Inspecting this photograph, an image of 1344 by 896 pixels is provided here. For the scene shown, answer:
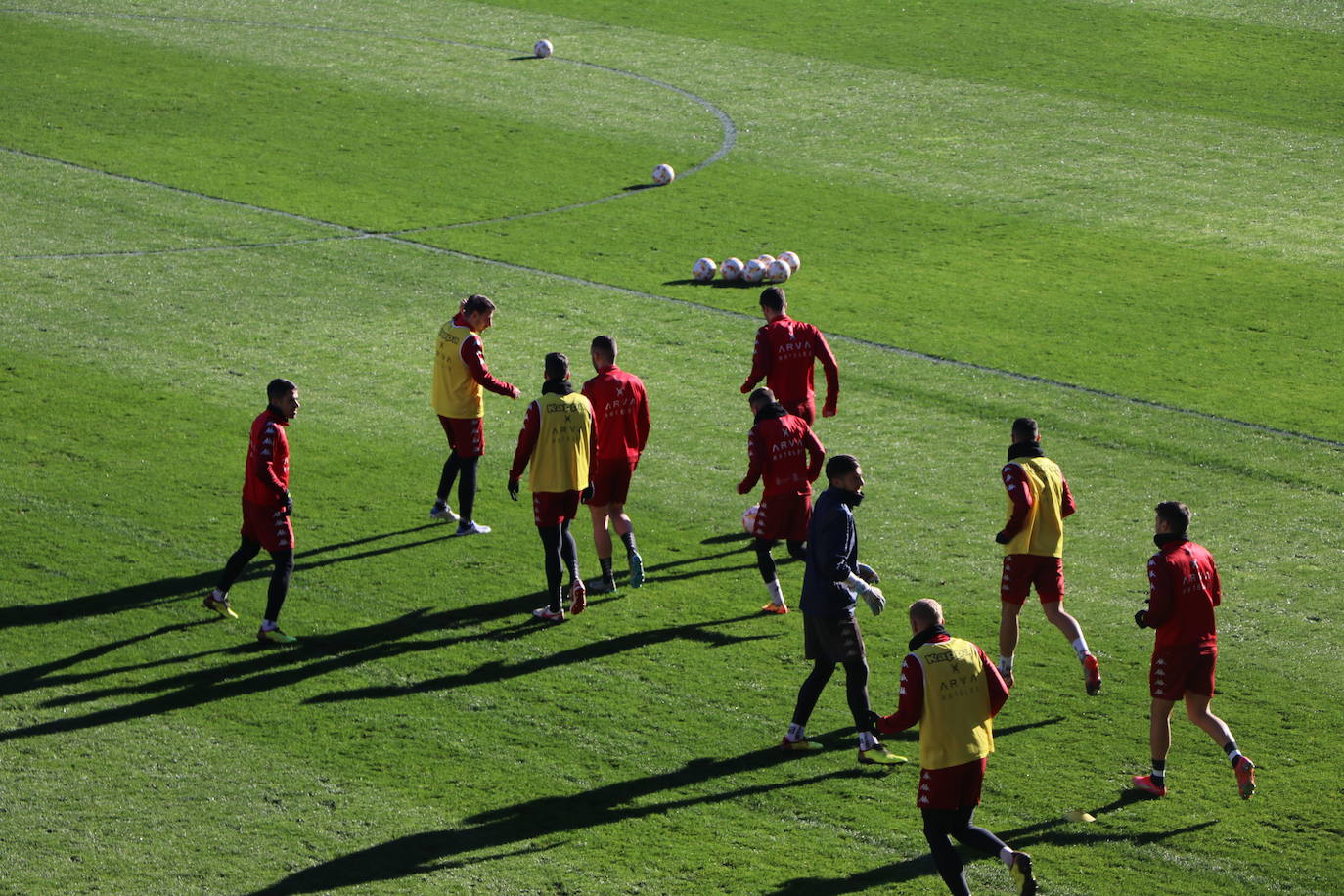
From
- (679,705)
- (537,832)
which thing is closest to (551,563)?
(679,705)

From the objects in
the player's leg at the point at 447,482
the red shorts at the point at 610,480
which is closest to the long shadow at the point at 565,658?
the red shorts at the point at 610,480

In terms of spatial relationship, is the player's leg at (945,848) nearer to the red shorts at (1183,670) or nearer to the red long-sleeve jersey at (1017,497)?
the red shorts at (1183,670)

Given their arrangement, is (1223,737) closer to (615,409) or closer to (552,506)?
(552,506)

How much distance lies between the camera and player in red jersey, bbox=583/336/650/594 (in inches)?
610

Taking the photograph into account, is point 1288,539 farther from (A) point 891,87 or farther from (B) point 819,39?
(B) point 819,39

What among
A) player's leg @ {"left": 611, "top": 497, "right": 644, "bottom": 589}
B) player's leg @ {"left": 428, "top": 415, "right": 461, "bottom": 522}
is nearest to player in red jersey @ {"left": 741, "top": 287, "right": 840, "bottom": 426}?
player's leg @ {"left": 611, "top": 497, "right": 644, "bottom": 589}

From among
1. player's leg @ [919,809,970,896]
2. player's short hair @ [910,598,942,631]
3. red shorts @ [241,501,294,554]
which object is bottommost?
player's leg @ [919,809,970,896]

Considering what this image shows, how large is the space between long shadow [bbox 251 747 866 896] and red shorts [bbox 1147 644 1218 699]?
2.28 meters

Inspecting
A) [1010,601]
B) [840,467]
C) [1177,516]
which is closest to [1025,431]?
[1010,601]

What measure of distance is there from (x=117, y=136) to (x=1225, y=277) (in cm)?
2137

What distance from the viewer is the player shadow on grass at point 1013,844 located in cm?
1092

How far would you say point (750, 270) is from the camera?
2612 centimetres

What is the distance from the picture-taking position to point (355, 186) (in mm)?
31094

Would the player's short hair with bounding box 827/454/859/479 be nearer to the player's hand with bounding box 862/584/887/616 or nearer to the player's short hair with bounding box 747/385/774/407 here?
the player's hand with bounding box 862/584/887/616
